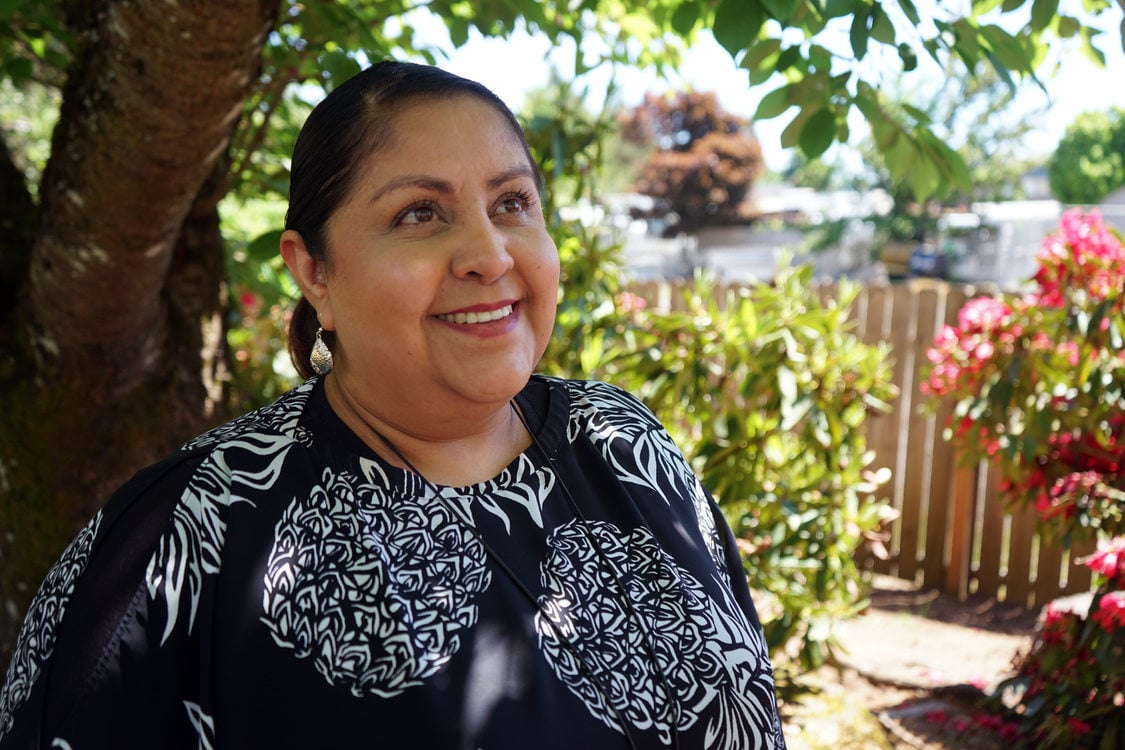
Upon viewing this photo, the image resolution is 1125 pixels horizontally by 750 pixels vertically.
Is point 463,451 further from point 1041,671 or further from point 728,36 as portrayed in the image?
point 1041,671

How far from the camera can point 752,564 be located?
3564 millimetres

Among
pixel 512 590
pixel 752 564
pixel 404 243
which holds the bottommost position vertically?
pixel 752 564

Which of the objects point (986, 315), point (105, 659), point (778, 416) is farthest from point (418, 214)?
point (986, 315)

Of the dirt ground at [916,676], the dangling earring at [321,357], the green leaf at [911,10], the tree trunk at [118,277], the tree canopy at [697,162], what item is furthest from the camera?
the tree canopy at [697,162]

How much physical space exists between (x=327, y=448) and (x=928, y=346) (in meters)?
5.48

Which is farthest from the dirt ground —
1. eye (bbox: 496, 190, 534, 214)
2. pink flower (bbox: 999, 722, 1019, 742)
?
eye (bbox: 496, 190, 534, 214)

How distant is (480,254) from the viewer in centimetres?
154

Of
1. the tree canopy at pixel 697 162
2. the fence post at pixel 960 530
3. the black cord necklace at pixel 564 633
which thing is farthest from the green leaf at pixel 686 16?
the tree canopy at pixel 697 162

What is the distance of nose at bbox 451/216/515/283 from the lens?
60.4 inches

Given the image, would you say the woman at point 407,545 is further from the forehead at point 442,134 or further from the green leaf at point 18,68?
the green leaf at point 18,68

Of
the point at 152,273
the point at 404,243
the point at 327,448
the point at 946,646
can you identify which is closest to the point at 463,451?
the point at 327,448

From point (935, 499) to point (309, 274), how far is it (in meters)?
5.61

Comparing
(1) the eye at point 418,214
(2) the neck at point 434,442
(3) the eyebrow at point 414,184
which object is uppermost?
(3) the eyebrow at point 414,184

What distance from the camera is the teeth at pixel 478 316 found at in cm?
155
